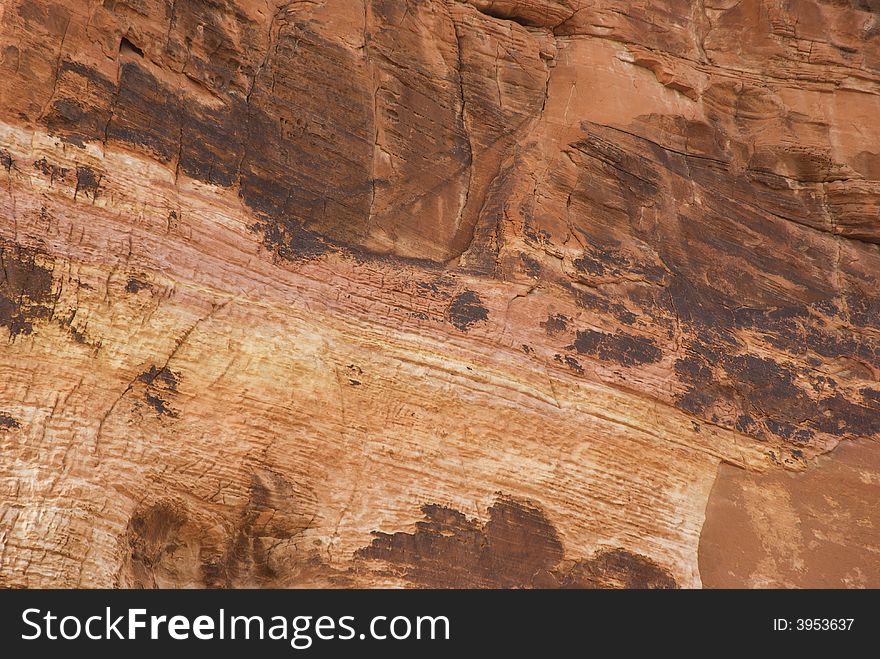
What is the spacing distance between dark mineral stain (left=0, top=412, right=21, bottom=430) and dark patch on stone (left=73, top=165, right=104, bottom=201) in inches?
89.3

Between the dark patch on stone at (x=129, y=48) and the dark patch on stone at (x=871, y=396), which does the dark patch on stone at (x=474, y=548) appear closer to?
the dark patch on stone at (x=871, y=396)

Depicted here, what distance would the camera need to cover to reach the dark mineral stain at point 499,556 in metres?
9.88

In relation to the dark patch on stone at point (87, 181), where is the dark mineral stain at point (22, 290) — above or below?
below

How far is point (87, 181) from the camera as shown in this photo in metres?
9.36

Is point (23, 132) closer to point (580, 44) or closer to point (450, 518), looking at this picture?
point (450, 518)

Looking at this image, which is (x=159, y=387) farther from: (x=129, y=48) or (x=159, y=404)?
(x=129, y=48)

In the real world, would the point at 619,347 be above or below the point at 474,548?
above

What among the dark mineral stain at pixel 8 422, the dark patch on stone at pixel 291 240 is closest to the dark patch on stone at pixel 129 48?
the dark patch on stone at pixel 291 240

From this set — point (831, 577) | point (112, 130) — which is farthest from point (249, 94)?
point (831, 577)

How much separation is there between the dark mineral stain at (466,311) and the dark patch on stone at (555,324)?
0.79m

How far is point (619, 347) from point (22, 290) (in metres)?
6.77

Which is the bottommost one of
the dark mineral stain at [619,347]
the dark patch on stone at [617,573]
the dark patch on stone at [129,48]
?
the dark patch on stone at [617,573]

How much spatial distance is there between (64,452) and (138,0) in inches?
205

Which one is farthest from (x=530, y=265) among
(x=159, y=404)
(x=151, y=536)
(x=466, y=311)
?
(x=151, y=536)
